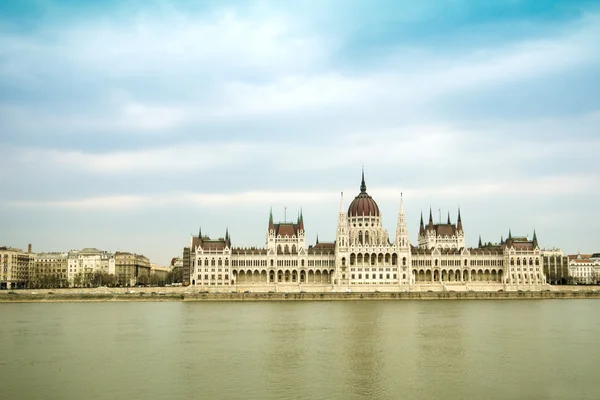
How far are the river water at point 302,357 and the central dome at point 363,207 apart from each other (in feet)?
223

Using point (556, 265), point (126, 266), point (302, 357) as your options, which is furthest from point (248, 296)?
point (556, 265)

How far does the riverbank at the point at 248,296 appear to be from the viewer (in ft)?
365

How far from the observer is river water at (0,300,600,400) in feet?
116

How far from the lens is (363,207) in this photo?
469 feet

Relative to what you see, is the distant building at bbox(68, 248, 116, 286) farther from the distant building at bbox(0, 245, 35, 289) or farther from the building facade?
the building facade

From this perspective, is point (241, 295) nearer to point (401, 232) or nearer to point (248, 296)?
point (248, 296)

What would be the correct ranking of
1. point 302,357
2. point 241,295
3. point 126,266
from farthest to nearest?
point 126,266 < point 241,295 < point 302,357

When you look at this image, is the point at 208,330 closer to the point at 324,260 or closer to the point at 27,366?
the point at 27,366

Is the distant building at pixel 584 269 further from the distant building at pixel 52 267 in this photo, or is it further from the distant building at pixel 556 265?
the distant building at pixel 52 267

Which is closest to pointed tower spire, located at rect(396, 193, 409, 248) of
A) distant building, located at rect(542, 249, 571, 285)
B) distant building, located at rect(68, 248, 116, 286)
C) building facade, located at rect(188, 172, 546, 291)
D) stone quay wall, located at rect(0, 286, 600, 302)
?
building facade, located at rect(188, 172, 546, 291)

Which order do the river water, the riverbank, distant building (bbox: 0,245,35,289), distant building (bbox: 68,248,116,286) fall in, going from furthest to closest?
distant building (bbox: 68,248,116,286) < distant building (bbox: 0,245,35,289) < the riverbank < the river water

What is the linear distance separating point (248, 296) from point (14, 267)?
65.0 m

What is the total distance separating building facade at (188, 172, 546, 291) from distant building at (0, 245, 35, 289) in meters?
39.9

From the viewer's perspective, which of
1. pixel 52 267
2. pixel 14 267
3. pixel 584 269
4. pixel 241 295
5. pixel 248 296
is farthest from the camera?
pixel 584 269
